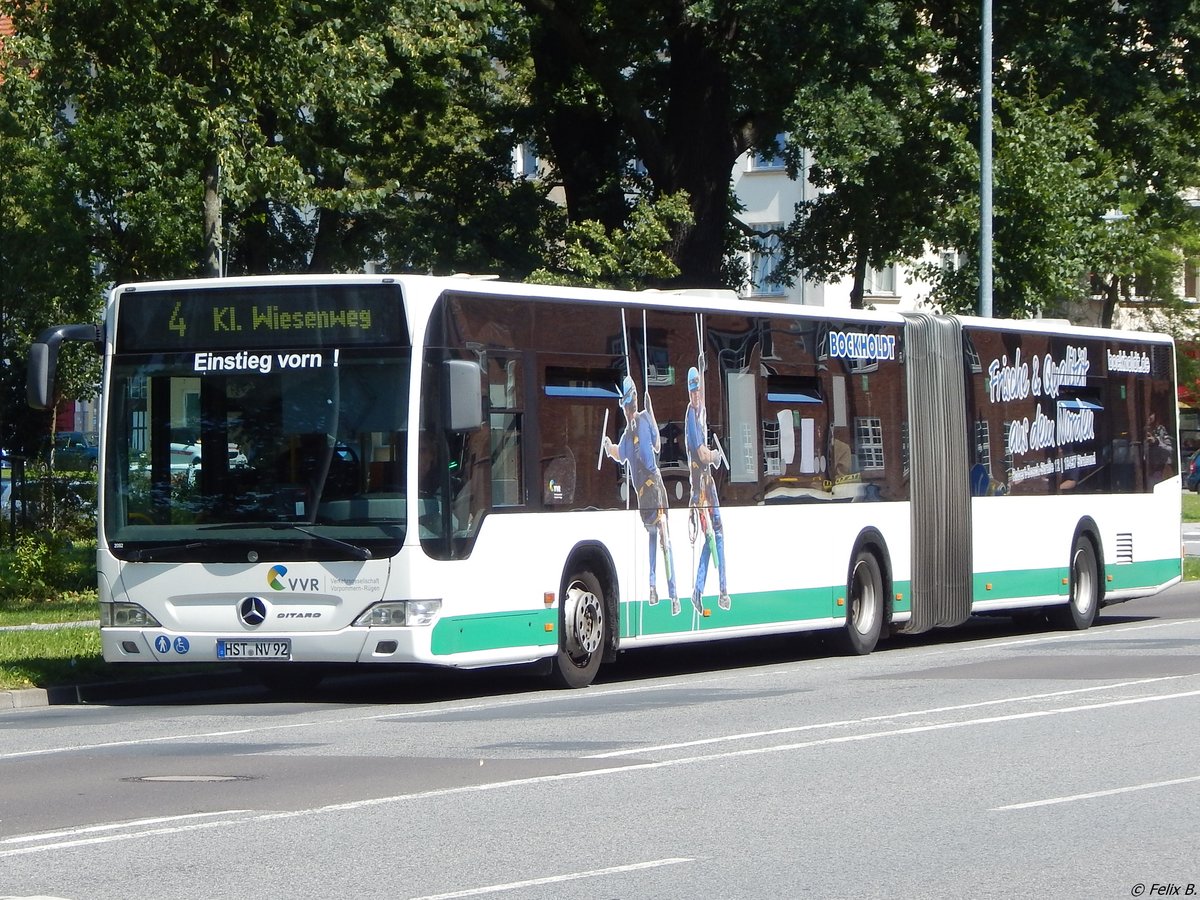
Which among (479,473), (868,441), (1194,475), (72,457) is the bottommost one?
(479,473)

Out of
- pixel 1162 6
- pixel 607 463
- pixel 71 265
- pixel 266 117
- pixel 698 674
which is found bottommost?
pixel 698 674

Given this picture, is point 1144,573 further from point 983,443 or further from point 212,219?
point 212,219

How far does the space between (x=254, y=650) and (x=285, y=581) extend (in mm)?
516

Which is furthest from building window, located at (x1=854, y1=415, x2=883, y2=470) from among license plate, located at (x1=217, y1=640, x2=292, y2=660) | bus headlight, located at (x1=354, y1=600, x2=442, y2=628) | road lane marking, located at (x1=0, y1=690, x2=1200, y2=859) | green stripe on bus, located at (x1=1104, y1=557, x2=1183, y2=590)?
license plate, located at (x1=217, y1=640, x2=292, y2=660)

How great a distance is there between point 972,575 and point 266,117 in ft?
29.3

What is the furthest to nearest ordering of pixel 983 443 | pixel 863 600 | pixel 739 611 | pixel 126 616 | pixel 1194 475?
pixel 1194 475 → pixel 983 443 → pixel 863 600 → pixel 739 611 → pixel 126 616

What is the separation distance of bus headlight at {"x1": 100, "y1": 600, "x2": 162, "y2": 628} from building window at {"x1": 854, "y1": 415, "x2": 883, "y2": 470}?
702 centimetres

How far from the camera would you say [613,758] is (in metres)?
11.0

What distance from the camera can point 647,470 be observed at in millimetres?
16156

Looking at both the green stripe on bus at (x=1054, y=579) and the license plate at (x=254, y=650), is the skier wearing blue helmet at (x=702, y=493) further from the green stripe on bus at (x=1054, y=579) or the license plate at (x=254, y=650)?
the green stripe on bus at (x=1054, y=579)

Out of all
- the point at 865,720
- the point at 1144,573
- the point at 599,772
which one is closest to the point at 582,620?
the point at 865,720

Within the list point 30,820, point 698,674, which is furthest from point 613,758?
point 698,674

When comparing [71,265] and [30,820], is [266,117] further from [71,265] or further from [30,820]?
[30,820]

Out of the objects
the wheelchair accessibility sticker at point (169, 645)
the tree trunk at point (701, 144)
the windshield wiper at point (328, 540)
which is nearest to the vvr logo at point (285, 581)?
the windshield wiper at point (328, 540)
